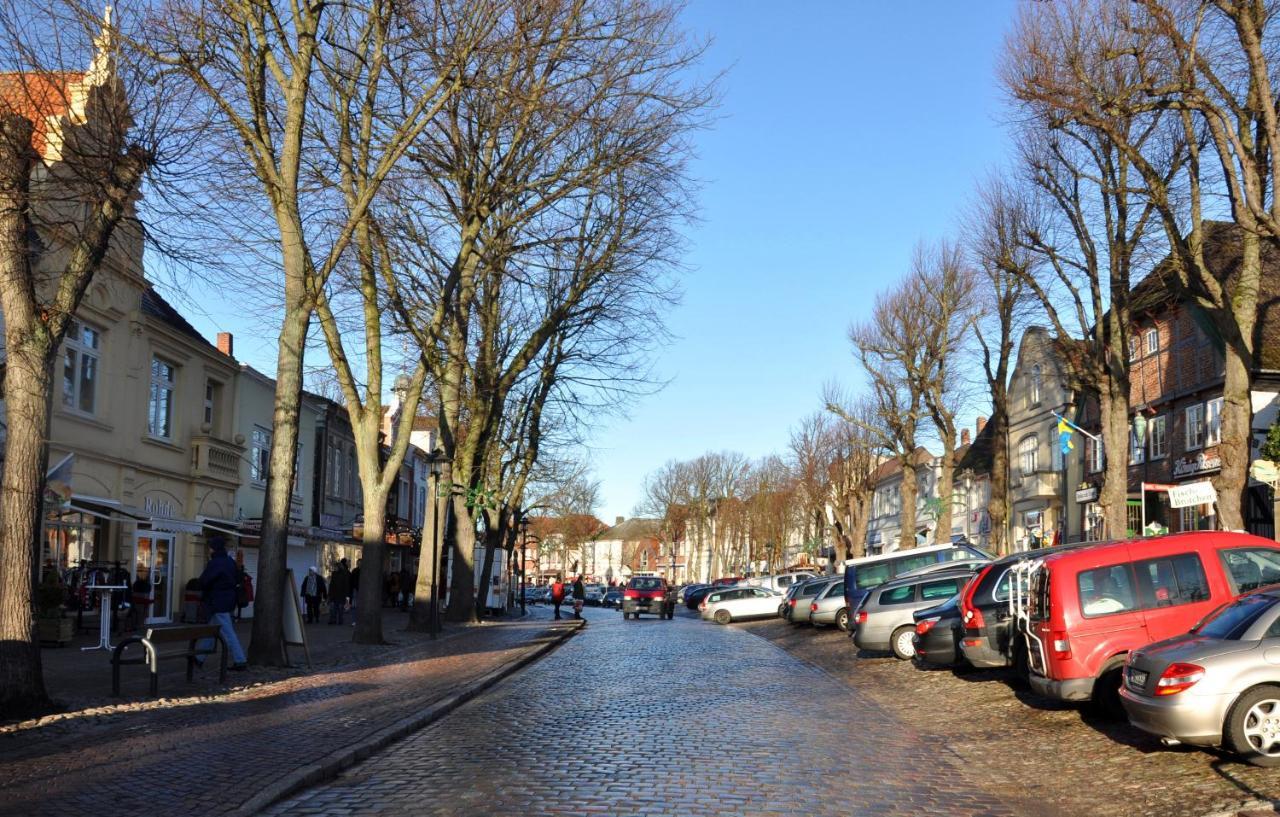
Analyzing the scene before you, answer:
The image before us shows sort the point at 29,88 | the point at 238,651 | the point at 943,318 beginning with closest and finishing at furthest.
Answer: the point at 29,88, the point at 238,651, the point at 943,318

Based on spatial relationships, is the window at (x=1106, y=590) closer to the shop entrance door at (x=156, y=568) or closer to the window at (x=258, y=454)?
the shop entrance door at (x=156, y=568)

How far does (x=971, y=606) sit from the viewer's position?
16906 mm

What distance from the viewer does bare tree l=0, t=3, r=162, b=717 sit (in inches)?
456

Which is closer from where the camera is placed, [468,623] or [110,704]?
[110,704]

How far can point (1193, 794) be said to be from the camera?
29.9ft

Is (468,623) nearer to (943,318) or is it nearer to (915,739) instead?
(943,318)

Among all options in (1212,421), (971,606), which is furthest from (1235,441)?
(1212,421)

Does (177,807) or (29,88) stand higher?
(29,88)

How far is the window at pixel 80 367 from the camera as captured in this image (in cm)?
2506

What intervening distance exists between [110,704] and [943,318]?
34608 mm

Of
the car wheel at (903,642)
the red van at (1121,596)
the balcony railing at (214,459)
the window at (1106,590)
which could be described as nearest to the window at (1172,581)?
the red van at (1121,596)

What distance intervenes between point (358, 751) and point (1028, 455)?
46407 millimetres

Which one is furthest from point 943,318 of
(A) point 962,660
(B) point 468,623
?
(A) point 962,660

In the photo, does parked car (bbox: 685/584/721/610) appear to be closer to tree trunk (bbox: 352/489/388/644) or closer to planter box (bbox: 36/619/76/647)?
tree trunk (bbox: 352/489/388/644)
